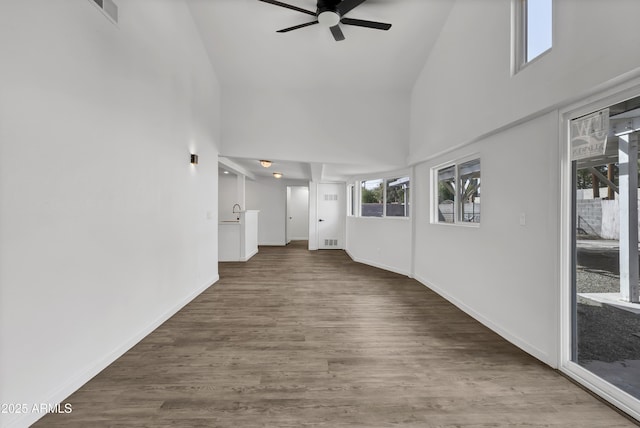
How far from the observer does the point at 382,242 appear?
580cm

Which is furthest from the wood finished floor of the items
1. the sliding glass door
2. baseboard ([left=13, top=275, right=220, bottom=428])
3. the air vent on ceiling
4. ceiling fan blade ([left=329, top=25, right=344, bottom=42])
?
ceiling fan blade ([left=329, top=25, right=344, bottom=42])

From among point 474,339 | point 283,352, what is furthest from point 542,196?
point 283,352

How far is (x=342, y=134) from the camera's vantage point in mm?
A: 5059

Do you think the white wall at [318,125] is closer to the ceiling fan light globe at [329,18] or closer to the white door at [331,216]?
the ceiling fan light globe at [329,18]

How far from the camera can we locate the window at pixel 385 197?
5.41m

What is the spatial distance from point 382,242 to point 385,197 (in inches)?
38.3

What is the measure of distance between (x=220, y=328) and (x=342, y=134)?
3772 mm

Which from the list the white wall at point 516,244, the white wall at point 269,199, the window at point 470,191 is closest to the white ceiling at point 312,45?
the white wall at point 516,244

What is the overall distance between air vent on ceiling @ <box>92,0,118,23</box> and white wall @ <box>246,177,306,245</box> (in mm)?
6876

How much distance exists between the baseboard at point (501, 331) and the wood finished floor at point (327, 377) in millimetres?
69

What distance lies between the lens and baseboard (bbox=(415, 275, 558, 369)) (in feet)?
7.32

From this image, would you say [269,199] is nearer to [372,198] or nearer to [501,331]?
[372,198]

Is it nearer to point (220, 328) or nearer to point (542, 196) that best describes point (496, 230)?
point (542, 196)

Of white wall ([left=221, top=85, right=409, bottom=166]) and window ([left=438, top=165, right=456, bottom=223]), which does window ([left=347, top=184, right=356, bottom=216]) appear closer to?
white wall ([left=221, top=85, right=409, bottom=166])
